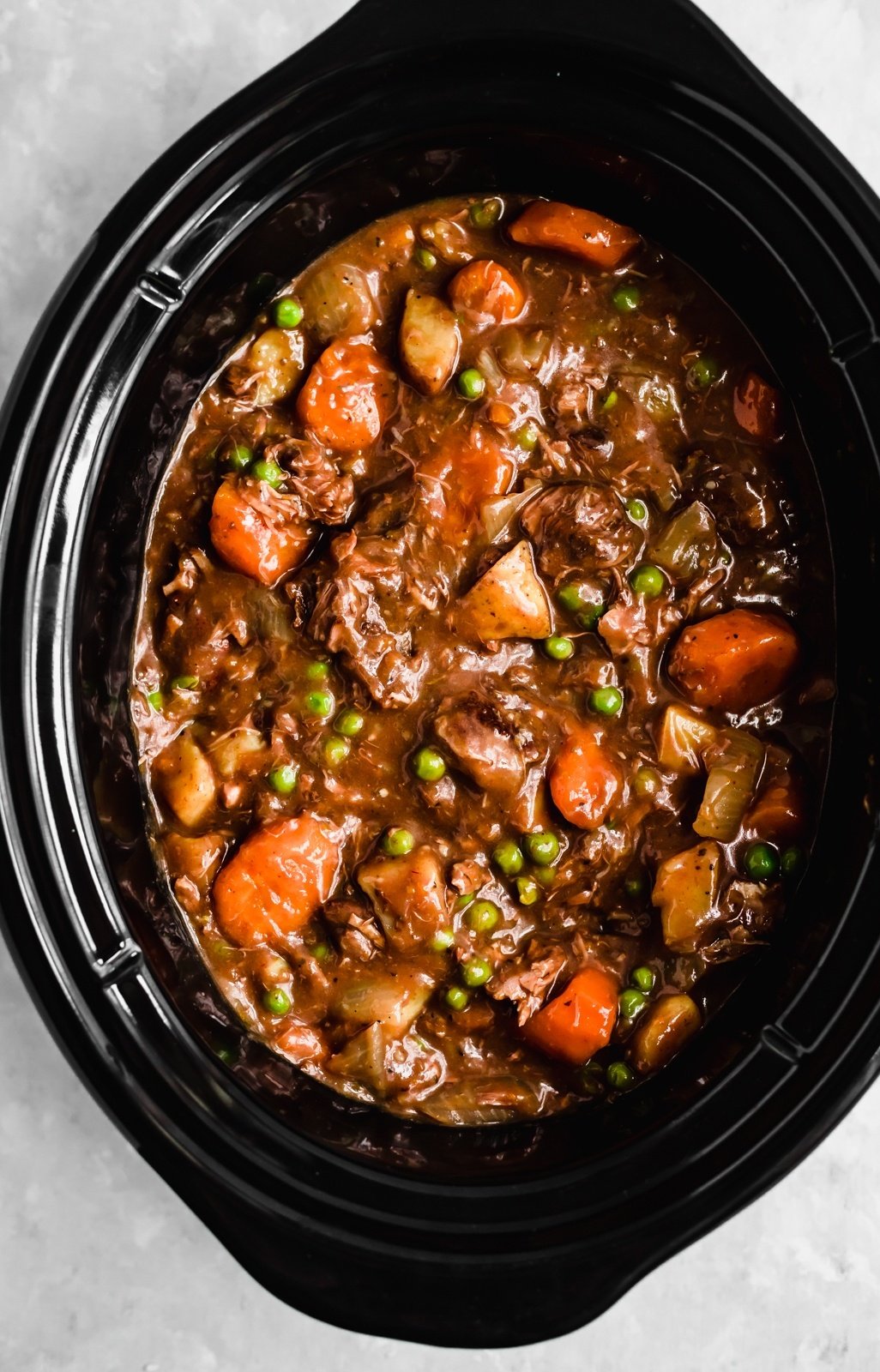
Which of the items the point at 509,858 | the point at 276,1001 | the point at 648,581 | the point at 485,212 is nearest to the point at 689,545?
the point at 648,581

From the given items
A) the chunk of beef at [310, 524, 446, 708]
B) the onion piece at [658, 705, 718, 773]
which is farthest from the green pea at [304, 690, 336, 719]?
the onion piece at [658, 705, 718, 773]

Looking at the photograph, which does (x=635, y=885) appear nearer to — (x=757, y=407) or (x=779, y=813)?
(x=779, y=813)

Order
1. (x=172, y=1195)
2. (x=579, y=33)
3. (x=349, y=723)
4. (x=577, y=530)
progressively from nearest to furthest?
(x=579, y=33), (x=577, y=530), (x=349, y=723), (x=172, y=1195)

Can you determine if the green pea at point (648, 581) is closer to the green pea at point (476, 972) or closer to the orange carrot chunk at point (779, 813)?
the orange carrot chunk at point (779, 813)

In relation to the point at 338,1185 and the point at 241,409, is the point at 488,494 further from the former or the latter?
the point at 338,1185

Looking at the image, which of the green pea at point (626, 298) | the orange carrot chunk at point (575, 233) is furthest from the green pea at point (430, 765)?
the orange carrot chunk at point (575, 233)

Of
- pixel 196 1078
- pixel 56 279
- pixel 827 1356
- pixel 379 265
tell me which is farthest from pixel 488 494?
pixel 827 1356

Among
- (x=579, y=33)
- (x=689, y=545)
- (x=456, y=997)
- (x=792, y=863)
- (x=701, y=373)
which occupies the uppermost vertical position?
A: (x=579, y=33)
